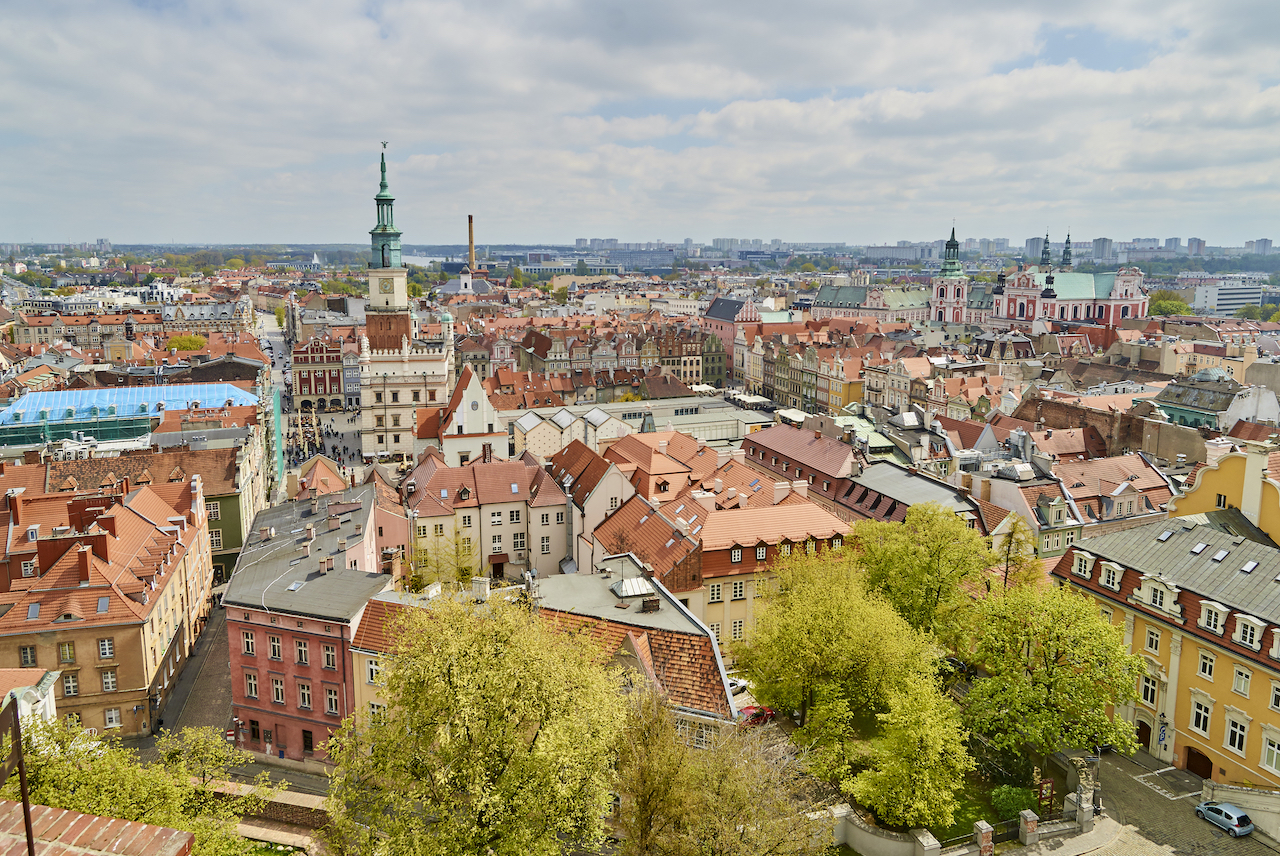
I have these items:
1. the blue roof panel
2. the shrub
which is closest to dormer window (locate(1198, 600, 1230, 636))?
the shrub

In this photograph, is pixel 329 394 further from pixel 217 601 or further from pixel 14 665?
pixel 14 665

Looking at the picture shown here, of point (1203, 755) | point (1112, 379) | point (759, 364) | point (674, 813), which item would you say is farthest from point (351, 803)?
point (759, 364)

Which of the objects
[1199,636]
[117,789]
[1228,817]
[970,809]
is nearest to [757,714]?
[970,809]

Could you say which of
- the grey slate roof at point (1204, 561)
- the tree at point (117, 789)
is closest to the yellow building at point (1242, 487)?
the grey slate roof at point (1204, 561)

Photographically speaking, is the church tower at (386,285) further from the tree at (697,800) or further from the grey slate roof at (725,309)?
the grey slate roof at (725,309)

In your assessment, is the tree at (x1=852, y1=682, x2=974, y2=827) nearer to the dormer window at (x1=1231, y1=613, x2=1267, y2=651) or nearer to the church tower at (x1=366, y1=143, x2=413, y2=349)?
the dormer window at (x1=1231, y1=613, x2=1267, y2=651)
